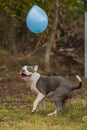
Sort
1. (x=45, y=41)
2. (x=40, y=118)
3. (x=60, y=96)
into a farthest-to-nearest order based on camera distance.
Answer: (x=45, y=41) < (x=60, y=96) < (x=40, y=118)

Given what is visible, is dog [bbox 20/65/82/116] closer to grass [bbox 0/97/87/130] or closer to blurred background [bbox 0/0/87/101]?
grass [bbox 0/97/87/130]

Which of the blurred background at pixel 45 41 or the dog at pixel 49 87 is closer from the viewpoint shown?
the dog at pixel 49 87

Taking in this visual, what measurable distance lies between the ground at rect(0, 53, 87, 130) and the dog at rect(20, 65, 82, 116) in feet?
0.84

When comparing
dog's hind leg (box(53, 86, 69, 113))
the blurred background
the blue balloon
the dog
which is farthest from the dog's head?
the blurred background

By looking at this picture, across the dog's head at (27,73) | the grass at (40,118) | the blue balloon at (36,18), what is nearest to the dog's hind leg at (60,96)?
the grass at (40,118)

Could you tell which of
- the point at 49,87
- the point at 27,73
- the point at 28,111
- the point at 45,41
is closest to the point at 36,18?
the point at 27,73

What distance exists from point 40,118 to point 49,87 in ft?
2.55

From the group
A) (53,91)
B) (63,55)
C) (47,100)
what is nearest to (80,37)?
(63,55)

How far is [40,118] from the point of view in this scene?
882 centimetres

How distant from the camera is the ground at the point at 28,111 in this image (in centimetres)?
827

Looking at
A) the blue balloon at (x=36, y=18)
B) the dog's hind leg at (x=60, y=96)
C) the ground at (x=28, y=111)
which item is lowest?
the ground at (x=28, y=111)

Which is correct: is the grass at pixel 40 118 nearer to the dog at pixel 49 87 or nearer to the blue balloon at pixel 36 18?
the dog at pixel 49 87

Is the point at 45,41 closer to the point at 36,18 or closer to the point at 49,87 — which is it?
the point at 36,18

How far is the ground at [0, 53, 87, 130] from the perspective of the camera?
8.27m
